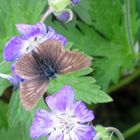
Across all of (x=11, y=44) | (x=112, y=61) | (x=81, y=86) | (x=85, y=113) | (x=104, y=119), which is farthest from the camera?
(x=104, y=119)

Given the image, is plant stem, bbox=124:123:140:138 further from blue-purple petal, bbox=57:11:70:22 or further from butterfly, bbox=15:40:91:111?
butterfly, bbox=15:40:91:111

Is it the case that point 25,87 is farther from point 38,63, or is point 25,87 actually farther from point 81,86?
point 81,86

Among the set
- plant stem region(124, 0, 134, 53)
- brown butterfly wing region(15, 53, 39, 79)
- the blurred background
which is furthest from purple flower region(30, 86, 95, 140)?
plant stem region(124, 0, 134, 53)

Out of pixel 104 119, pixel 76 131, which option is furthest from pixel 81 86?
pixel 104 119

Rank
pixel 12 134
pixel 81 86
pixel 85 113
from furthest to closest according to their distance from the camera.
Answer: pixel 12 134 → pixel 81 86 → pixel 85 113

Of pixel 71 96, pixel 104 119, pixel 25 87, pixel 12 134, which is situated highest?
pixel 25 87

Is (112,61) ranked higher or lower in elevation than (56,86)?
lower

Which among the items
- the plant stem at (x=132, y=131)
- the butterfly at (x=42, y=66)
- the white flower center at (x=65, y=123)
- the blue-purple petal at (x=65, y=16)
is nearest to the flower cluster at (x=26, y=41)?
the butterfly at (x=42, y=66)
